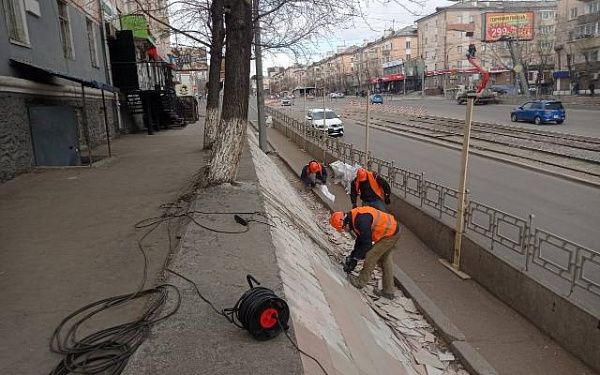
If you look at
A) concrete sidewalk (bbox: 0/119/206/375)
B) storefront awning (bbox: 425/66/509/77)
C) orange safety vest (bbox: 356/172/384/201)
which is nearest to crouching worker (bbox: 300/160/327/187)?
concrete sidewalk (bbox: 0/119/206/375)

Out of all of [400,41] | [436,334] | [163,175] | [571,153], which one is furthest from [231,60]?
[400,41]

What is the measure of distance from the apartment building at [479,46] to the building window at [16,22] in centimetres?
Result: 4899

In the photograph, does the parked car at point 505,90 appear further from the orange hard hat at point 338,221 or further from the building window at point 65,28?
the orange hard hat at point 338,221

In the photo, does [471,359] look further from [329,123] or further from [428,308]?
[329,123]

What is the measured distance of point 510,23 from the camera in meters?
50.5

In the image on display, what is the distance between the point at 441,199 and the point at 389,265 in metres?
2.76

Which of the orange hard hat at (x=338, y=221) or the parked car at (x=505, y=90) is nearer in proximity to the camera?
the orange hard hat at (x=338, y=221)

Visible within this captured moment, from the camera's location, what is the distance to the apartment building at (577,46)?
47469mm

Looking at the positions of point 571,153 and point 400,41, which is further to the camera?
point 400,41

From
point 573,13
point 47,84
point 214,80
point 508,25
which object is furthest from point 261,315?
point 573,13

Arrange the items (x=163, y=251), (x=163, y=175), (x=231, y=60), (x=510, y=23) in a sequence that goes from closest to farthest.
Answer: (x=163, y=251) → (x=231, y=60) → (x=163, y=175) → (x=510, y=23)

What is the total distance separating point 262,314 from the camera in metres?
3.19

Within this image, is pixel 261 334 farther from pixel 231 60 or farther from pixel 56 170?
pixel 56 170

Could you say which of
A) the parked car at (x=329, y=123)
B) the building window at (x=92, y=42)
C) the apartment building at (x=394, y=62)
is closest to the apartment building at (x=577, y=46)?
the apartment building at (x=394, y=62)
